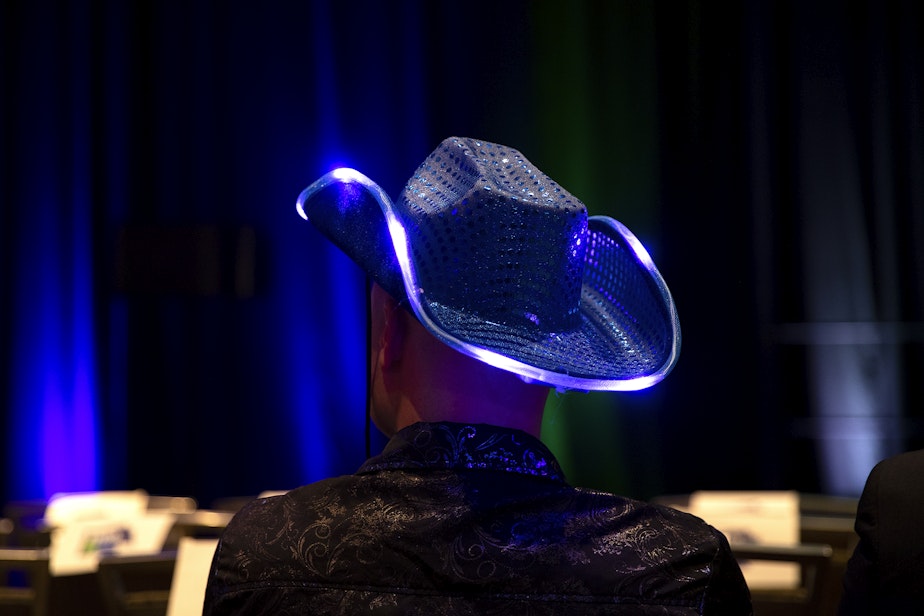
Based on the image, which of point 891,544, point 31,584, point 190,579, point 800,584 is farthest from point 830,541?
point 31,584

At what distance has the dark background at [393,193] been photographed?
6.45 meters

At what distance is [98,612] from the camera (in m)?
2.71

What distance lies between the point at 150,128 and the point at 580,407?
11.4 feet

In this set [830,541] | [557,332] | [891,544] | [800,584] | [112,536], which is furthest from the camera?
[112,536]

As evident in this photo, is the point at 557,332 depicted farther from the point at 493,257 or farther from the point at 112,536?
the point at 112,536

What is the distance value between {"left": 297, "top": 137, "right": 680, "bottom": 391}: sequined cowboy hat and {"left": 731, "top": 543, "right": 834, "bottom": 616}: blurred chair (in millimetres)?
1376

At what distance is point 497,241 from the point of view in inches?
42.8

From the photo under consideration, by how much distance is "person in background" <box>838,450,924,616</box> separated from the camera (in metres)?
1.23

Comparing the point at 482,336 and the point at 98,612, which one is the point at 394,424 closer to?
the point at 482,336

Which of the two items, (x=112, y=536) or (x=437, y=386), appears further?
(x=112, y=536)

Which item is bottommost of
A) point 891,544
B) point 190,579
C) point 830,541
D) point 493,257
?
point 830,541

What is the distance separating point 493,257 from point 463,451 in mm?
219

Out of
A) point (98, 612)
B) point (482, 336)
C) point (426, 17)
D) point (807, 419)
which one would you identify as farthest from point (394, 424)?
point (426, 17)

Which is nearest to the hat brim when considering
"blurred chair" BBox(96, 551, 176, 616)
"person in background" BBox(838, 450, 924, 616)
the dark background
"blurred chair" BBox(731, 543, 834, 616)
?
"person in background" BBox(838, 450, 924, 616)
